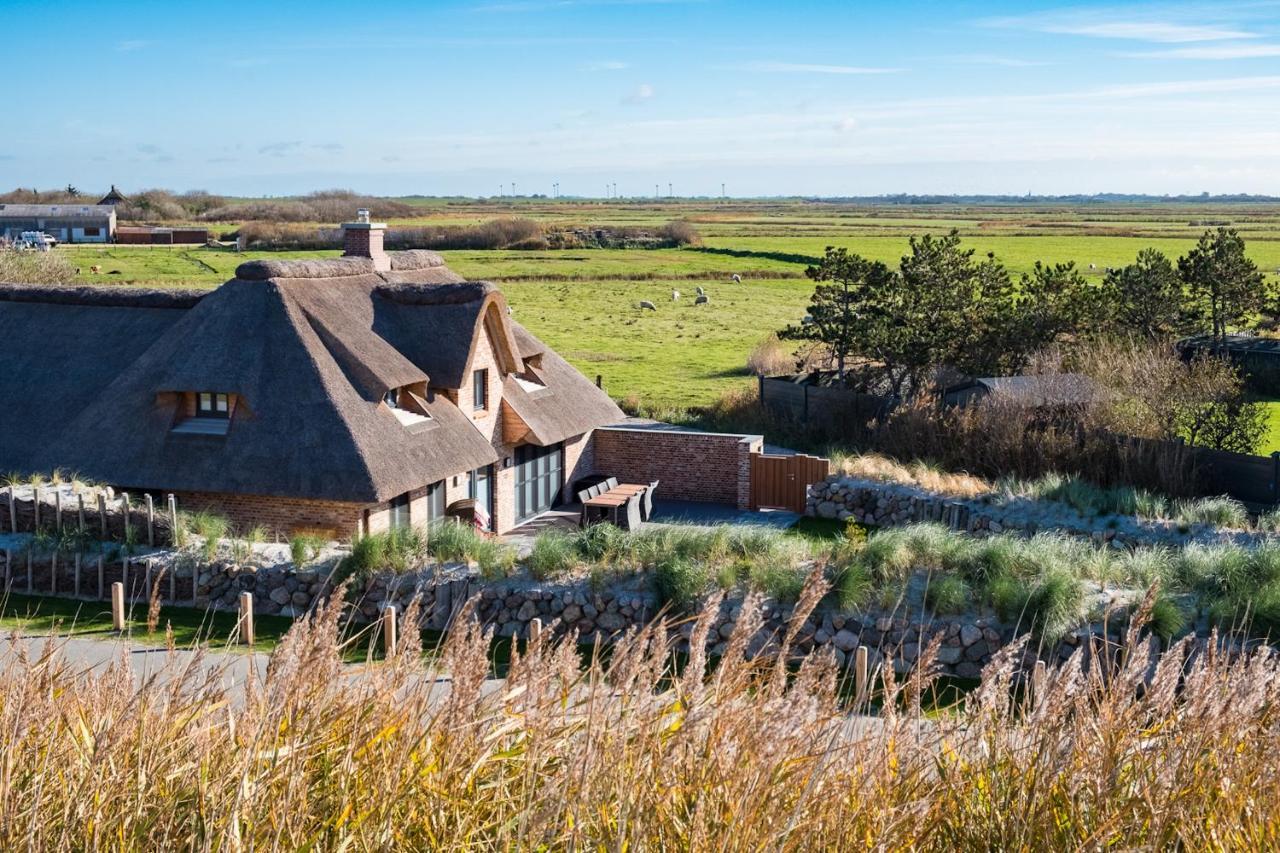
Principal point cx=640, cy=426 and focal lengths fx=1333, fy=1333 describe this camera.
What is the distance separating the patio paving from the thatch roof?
165 centimetres

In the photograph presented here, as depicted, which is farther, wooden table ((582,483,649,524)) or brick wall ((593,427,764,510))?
brick wall ((593,427,764,510))

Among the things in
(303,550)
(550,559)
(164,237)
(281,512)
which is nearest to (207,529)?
(303,550)

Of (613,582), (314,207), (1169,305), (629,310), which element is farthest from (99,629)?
(314,207)

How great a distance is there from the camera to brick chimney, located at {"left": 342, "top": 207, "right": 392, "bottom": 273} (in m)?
26.8

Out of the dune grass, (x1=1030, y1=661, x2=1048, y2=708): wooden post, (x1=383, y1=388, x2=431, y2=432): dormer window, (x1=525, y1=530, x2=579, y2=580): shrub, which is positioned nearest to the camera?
the dune grass

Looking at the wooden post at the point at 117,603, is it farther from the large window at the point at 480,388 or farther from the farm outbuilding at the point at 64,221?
the farm outbuilding at the point at 64,221

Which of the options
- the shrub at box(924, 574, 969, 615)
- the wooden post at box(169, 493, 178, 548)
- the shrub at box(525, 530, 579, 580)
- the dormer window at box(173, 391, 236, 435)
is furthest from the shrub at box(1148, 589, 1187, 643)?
the dormer window at box(173, 391, 236, 435)

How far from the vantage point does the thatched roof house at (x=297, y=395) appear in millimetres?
21141

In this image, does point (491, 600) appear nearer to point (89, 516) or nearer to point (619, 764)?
point (89, 516)

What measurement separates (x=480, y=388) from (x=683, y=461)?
506 centimetres

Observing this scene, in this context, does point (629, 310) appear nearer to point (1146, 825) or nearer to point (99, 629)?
point (99, 629)

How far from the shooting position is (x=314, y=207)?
136 metres

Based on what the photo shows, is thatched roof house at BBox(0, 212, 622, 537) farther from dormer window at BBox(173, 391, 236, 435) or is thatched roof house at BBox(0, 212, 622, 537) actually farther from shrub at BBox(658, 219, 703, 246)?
shrub at BBox(658, 219, 703, 246)

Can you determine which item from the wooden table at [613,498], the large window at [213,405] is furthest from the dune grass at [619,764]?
the wooden table at [613,498]
